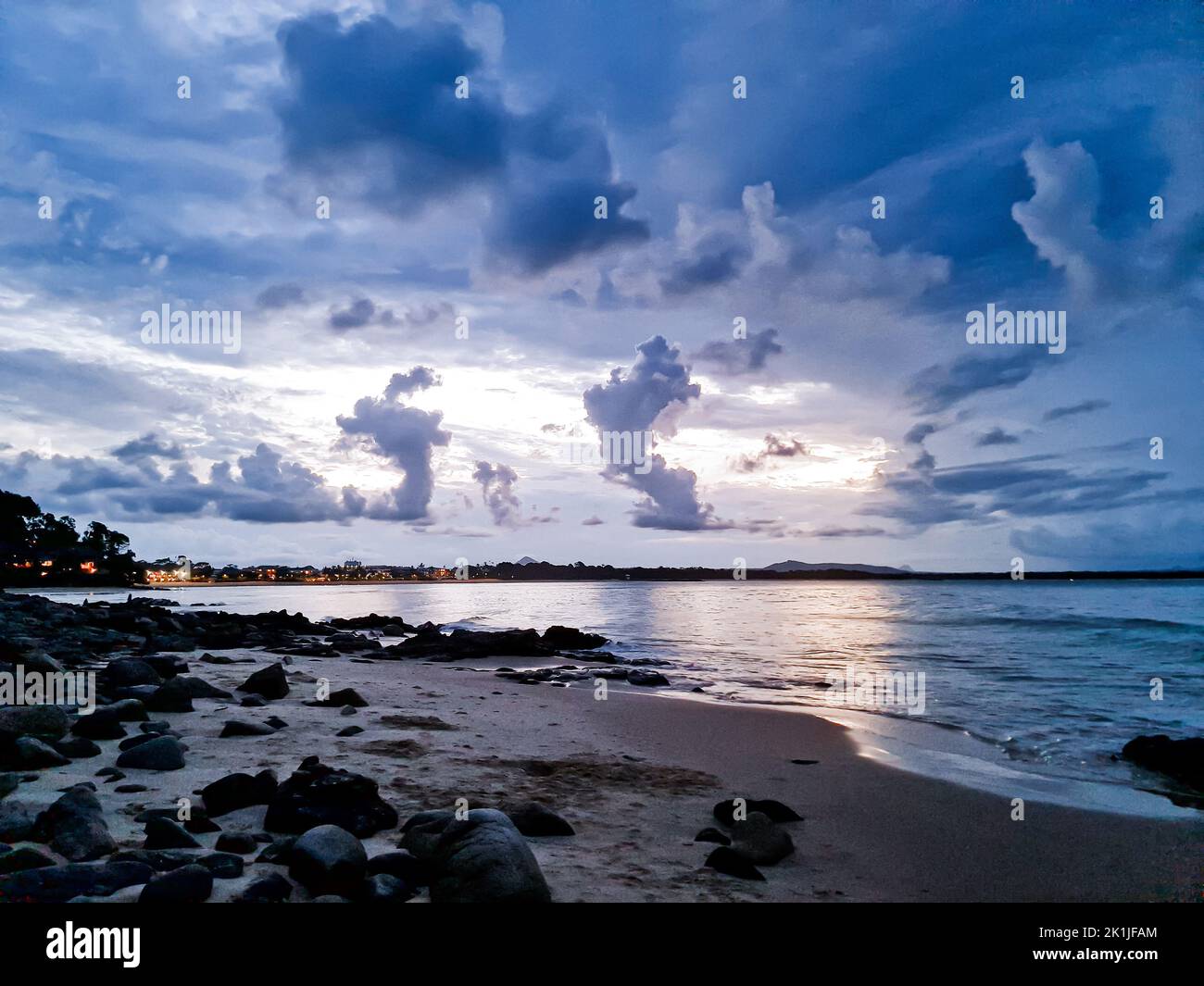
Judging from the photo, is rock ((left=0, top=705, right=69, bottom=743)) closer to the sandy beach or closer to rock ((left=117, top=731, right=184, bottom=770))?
the sandy beach

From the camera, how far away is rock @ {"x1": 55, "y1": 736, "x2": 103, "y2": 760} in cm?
721

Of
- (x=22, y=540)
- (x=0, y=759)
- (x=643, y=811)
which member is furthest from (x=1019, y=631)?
(x=22, y=540)

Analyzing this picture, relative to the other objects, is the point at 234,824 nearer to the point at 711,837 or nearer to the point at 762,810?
the point at 711,837

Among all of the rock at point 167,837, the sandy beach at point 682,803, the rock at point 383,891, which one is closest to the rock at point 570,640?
the sandy beach at point 682,803

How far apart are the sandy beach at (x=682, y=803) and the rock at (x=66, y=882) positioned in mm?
109

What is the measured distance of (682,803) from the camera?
7551 millimetres

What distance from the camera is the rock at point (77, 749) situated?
7.21 m

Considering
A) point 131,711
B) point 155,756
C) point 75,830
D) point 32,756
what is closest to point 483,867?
point 75,830

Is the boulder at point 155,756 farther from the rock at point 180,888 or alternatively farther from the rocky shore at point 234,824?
the rock at point 180,888

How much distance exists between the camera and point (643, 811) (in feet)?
23.4

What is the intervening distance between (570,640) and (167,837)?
82.9 ft

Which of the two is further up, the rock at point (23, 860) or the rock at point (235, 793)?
the rock at point (23, 860)

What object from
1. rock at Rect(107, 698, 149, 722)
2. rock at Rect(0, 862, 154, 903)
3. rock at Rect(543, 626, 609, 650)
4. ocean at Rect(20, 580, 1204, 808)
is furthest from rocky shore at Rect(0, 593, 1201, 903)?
rock at Rect(543, 626, 609, 650)
